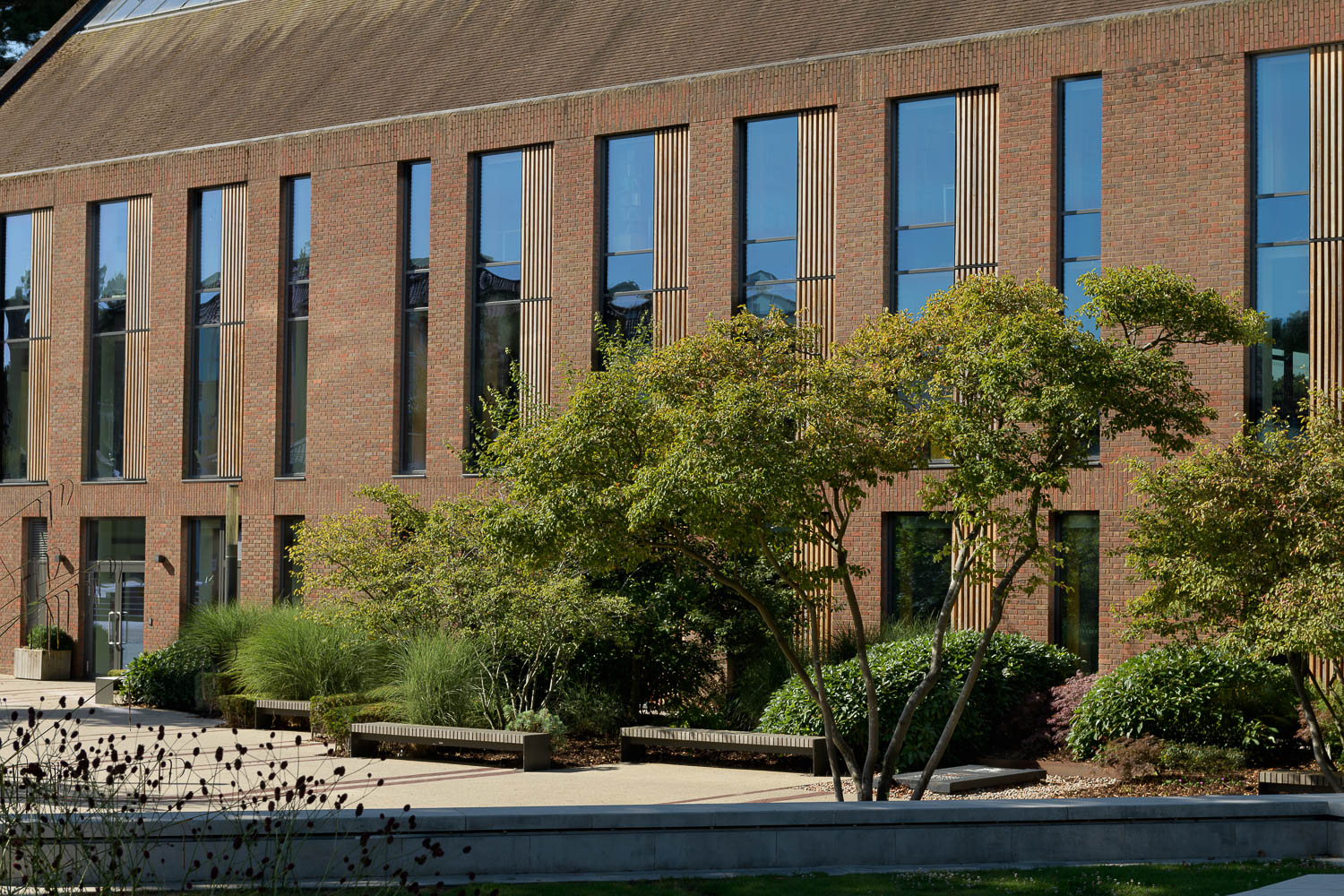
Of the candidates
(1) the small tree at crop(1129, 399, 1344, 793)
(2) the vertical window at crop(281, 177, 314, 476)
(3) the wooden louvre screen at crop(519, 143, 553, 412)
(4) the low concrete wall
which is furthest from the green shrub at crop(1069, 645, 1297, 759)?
(2) the vertical window at crop(281, 177, 314, 476)

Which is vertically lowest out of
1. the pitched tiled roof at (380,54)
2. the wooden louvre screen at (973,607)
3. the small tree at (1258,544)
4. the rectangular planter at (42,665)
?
the rectangular planter at (42,665)

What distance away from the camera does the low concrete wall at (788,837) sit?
949 centimetres

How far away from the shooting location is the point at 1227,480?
Result: 13.4 m

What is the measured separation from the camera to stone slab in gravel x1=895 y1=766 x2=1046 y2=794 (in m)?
15.5

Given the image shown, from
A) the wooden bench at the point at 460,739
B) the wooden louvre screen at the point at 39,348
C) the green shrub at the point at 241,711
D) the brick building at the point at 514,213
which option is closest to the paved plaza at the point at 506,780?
the wooden bench at the point at 460,739

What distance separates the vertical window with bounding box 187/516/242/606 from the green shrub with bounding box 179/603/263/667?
11.7 feet

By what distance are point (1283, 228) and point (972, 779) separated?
8677mm

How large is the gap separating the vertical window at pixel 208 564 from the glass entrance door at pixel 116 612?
1.31 meters

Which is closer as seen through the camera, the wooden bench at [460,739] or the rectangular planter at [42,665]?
the wooden bench at [460,739]

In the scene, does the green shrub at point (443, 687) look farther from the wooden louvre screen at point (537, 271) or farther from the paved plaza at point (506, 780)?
the wooden louvre screen at point (537, 271)

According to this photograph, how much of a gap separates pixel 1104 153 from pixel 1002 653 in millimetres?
6771

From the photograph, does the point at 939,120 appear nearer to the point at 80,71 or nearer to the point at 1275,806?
the point at 1275,806

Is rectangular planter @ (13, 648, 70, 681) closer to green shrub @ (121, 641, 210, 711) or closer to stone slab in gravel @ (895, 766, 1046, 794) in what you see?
green shrub @ (121, 641, 210, 711)

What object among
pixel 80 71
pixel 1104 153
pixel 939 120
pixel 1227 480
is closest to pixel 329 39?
pixel 80 71
